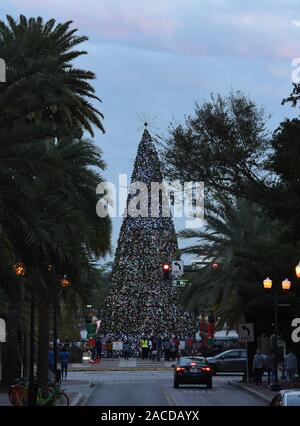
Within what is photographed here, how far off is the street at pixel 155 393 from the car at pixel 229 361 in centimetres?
199

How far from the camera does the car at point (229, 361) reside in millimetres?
62219

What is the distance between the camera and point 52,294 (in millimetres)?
29812

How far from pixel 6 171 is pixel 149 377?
3488cm

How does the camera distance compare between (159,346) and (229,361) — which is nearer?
(229,361)

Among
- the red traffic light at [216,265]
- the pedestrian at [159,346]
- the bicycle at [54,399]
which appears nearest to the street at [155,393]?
the bicycle at [54,399]

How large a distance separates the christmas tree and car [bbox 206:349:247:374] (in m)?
18.3

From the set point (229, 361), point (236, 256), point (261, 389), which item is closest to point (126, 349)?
point (229, 361)

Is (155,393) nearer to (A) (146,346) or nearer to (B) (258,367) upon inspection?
(B) (258,367)

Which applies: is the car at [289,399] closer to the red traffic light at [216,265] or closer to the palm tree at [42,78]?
the palm tree at [42,78]

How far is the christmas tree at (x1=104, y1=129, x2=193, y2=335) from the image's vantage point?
81.4 metres

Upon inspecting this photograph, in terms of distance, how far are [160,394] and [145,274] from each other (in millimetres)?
39617

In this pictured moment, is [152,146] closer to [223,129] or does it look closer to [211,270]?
[211,270]

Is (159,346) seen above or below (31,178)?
below

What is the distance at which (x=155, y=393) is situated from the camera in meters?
43.3
